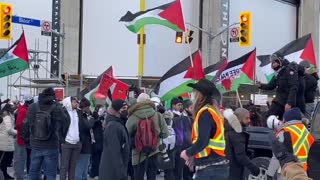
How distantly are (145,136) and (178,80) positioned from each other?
3300mm

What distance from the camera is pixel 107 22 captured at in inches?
1430

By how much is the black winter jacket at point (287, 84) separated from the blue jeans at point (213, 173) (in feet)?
11.0

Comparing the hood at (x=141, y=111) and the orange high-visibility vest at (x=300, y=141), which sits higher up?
the hood at (x=141, y=111)

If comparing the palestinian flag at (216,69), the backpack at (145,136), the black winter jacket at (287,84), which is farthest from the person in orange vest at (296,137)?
the palestinian flag at (216,69)

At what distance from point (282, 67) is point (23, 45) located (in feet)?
23.5

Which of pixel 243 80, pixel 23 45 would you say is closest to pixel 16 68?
pixel 23 45

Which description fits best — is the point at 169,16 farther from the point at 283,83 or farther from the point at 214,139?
the point at 214,139

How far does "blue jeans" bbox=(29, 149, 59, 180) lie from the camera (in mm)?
11070

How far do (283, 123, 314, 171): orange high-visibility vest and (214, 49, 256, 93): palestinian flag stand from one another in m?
6.95

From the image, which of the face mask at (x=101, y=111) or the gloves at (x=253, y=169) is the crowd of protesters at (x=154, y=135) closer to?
the gloves at (x=253, y=169)

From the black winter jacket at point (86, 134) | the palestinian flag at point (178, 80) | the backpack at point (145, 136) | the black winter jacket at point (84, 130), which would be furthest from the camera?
the palestinian flag at point (178, 80)

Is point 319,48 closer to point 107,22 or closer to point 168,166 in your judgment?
point 107,22

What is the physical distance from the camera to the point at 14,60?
A: 1546cm

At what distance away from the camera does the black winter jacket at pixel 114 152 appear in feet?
31.3
